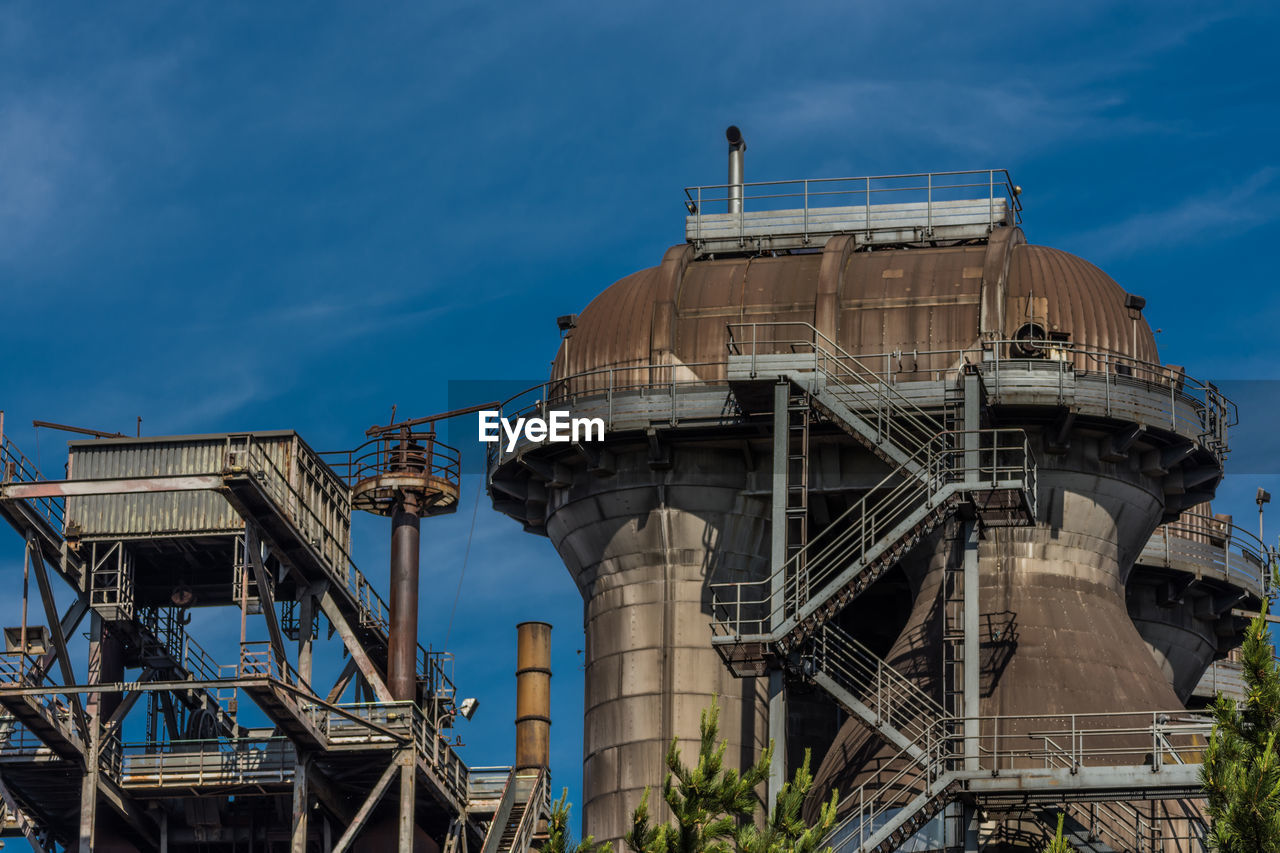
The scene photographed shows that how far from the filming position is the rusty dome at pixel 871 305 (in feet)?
209

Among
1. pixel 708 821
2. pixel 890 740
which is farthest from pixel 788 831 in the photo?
pixel 890 740

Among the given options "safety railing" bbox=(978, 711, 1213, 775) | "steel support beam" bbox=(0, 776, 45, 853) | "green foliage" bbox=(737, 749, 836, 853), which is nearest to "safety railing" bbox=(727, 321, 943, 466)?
"safety railing" bbox=(978, 711, 1213, 775)

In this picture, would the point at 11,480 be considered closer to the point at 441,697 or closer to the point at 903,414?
the point at 441,697

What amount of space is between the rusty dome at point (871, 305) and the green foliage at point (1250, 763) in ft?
63.5

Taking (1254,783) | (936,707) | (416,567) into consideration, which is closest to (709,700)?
(936,707)

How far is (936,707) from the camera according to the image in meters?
58.7

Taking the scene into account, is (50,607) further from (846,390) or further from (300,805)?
(846,390)

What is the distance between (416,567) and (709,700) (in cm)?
1106

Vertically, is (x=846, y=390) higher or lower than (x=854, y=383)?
lower

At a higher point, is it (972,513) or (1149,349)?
(1149,349)

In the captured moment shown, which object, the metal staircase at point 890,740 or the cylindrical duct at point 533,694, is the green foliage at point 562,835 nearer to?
the metal staircase at point 890,740

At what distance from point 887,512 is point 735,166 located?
46.5 feet

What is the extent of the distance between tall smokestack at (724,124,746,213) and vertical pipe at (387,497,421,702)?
11.1m
